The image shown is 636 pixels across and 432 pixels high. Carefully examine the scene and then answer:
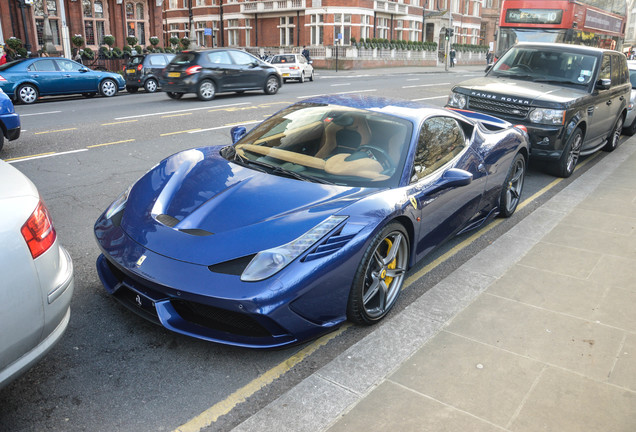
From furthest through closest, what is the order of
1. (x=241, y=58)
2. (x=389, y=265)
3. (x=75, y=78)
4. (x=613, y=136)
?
(x=241, y=58), (x=75, y=78), (x=613, y=136), (x=389, y=265)

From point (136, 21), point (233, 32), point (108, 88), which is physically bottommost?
point (108, 88)

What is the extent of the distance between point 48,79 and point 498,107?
14.9 meters

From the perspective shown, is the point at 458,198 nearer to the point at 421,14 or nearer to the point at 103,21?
the point at 103,21

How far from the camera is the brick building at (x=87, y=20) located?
3309 centimetres

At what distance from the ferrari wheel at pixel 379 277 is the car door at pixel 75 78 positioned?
56.0 feet

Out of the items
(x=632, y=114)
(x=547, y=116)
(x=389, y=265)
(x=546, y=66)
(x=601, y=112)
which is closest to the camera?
(x=389, y=265)

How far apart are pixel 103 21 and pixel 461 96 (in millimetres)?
37296

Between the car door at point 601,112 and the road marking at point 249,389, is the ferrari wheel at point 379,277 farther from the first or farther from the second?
the car door at point 601,112

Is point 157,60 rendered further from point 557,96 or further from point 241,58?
point 557,96

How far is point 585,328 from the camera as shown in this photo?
12.2 feet

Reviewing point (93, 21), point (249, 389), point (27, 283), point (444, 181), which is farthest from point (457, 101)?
point (93, 21)

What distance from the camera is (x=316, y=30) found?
168 ft

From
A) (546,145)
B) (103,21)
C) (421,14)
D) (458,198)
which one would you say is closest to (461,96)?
(546,145)

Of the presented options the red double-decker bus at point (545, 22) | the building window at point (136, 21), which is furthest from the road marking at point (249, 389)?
the building window at point (136, 21)
